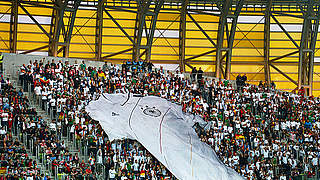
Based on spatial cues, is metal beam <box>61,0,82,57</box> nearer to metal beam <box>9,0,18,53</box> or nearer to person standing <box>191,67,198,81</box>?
metal beam <box>9,0,18,53</box>

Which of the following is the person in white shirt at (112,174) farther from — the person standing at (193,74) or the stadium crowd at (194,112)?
the person standing at (193,74)

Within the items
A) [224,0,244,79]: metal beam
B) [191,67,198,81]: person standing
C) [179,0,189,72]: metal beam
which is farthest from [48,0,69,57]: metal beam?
[224,0,244,79]: metal beam

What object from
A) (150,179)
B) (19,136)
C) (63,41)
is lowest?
(150,179)

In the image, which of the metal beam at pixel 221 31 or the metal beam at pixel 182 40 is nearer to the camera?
the metal beam at pixel 221 31

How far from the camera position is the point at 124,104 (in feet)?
121

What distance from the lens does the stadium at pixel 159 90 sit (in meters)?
36.0

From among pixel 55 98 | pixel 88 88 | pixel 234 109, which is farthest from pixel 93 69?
pixel 234 109

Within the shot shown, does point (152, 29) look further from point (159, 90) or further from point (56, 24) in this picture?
point (159, 90)

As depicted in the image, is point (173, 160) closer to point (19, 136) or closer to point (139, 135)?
point (139, 135)

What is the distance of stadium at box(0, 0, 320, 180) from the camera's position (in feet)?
118

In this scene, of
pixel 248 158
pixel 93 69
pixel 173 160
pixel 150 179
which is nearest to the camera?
pixel 173 160

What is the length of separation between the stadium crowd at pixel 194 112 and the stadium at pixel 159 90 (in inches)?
3.6

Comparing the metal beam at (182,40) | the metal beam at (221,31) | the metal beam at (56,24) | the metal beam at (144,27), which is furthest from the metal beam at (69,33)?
the metal beam at (221,31)

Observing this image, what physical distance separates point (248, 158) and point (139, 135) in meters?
9.92
